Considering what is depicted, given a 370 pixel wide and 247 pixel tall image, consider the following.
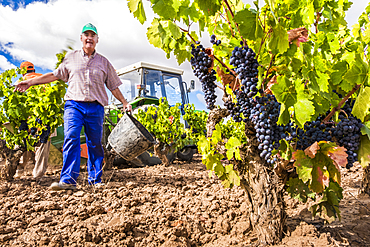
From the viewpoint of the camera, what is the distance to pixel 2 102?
3.48 meters

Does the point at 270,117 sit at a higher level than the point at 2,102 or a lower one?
lower

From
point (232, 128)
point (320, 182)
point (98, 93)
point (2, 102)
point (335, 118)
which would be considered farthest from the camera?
point (232, 128)

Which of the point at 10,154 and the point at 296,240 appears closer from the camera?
the point at 296,240

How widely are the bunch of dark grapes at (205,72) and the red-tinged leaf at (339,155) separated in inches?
30.3

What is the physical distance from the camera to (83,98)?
296 cm

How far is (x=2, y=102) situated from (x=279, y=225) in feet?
12.3

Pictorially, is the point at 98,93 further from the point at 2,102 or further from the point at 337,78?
the point at 337,78

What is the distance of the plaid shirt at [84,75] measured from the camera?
297cm

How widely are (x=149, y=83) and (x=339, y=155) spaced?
5.87 metres

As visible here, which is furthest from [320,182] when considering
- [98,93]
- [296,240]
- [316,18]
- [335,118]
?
[98,93]

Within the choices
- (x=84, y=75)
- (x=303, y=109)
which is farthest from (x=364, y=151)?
(x=84, y=75)

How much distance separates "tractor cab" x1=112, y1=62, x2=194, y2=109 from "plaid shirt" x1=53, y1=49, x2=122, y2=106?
2.95 metres

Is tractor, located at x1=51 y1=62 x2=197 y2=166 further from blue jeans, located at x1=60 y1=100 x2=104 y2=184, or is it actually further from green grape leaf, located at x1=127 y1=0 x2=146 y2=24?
green grape leaf, located at x1=127 y1=0 x2=146 y2=24

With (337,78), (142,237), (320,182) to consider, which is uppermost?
(337,78)
